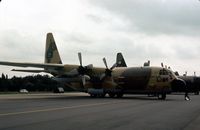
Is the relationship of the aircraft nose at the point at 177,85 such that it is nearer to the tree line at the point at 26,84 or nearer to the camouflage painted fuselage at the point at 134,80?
the camouflage painted fuselage at the point at 134,80

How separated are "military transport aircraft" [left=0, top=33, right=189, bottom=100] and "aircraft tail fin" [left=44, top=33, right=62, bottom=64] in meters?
4.16

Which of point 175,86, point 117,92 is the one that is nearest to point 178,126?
point 175,86

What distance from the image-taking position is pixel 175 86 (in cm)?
3912

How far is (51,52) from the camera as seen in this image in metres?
51.1

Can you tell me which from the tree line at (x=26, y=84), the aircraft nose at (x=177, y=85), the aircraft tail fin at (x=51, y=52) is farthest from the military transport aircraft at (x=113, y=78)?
the tree line at (x=26, y=84)

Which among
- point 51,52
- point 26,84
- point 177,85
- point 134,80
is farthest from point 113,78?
point 26,84

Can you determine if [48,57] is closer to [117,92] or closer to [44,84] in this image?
[117,92]

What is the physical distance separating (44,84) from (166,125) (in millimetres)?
94559

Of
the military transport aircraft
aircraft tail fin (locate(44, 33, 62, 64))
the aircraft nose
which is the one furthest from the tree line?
the aircraft nose

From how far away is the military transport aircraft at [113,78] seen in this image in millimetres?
39969

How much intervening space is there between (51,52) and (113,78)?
10.9m

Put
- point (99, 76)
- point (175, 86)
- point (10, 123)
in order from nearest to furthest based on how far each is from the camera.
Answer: point (10, 123) → point (175, 86) → point (99, 76)

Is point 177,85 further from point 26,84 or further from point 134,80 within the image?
point 26,84

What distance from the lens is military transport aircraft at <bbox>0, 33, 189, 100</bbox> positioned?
39969mm
